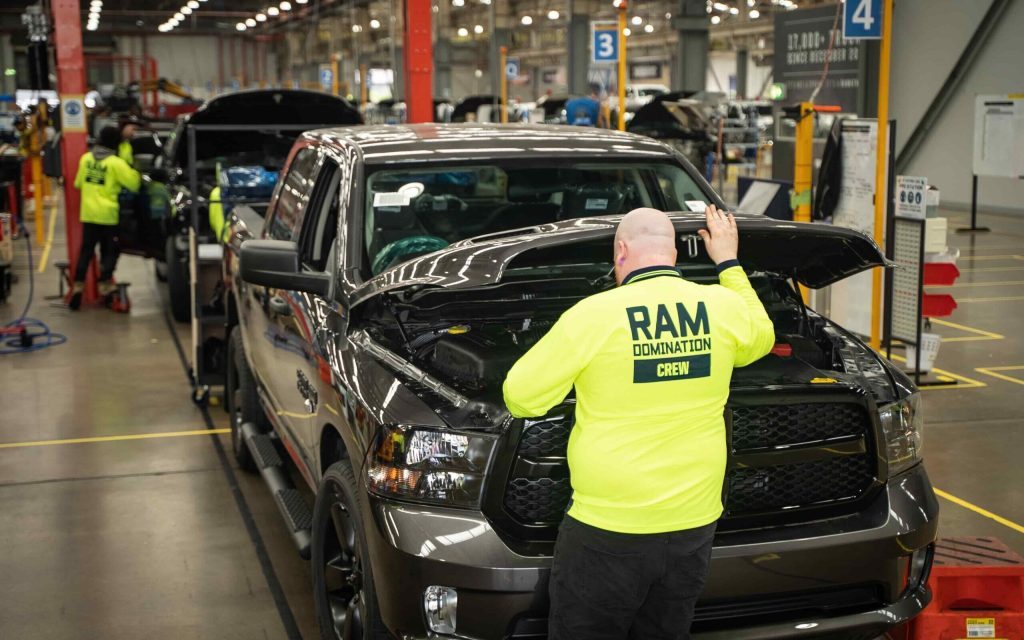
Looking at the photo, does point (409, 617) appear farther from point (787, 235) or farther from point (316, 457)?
point (787, 235)

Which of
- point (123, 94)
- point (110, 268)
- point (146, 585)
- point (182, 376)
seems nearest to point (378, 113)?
point (123, 94)

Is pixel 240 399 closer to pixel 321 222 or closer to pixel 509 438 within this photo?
pixel 321 222

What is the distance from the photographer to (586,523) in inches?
102

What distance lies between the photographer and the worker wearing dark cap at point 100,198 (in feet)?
35.5

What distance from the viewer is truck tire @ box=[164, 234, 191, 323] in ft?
34.0

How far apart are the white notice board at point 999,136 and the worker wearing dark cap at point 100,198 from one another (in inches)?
460

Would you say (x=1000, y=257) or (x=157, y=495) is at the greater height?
(x=1000, y=257)

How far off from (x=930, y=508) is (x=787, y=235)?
89 cm

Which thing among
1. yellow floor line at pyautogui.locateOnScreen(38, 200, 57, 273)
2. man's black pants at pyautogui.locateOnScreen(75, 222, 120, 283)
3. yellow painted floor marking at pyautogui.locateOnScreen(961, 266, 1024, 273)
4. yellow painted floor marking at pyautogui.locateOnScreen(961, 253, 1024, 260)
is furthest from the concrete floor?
yellow floor line at pyautogui.locateOnScreen(38, 200, 57, 273)

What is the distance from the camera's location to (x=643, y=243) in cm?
258

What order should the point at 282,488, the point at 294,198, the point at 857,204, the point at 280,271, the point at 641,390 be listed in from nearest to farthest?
the point at 641,390
the point at 280,271
the point at 282,488
the point at 294,198
the point at 857,204

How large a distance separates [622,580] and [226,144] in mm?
8720

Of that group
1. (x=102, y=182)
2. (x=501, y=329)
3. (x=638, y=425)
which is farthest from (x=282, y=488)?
(x=102, y=182)

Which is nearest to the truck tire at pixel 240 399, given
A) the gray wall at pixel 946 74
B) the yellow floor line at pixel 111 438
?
the yellow floor line at pixel 111 438
